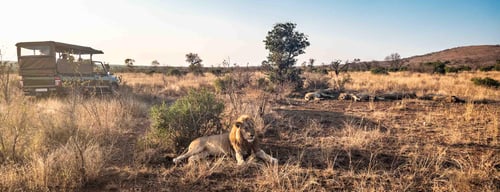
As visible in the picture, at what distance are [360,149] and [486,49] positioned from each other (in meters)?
104

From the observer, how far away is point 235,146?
→ 4.15 m

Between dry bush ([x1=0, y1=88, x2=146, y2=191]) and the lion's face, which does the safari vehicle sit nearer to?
dry bush ([x1=0, y1=88, x2=146, y2=191])

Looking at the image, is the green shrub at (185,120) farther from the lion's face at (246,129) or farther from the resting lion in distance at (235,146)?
the lion's face at (246,129)

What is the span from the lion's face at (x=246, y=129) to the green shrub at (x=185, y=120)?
1.16m

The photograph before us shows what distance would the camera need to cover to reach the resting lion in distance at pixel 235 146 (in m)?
4.00

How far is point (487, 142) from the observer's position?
4988 mm

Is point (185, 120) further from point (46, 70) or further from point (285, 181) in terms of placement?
point (46, 70)

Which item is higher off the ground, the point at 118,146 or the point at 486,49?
the point at 486,49

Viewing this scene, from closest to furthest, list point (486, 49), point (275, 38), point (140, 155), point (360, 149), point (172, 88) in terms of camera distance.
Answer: point (140, 155)
point (360, 149)
point (275, 38)
point (172, 88)
point (486, 49)

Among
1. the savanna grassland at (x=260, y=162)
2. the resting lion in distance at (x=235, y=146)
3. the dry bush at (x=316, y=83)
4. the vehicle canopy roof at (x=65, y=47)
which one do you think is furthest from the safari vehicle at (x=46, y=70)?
the dry bush at (x=316, y=83)

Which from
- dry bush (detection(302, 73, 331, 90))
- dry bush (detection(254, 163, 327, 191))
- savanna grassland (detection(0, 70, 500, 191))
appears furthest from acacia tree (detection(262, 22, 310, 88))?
dry bush (detection(254, 163, 327, 191))

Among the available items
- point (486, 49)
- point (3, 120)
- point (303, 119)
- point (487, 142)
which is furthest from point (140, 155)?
point (486, 49)

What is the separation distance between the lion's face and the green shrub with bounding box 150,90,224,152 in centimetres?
116

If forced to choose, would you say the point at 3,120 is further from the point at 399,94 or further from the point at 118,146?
the point at 399,94
